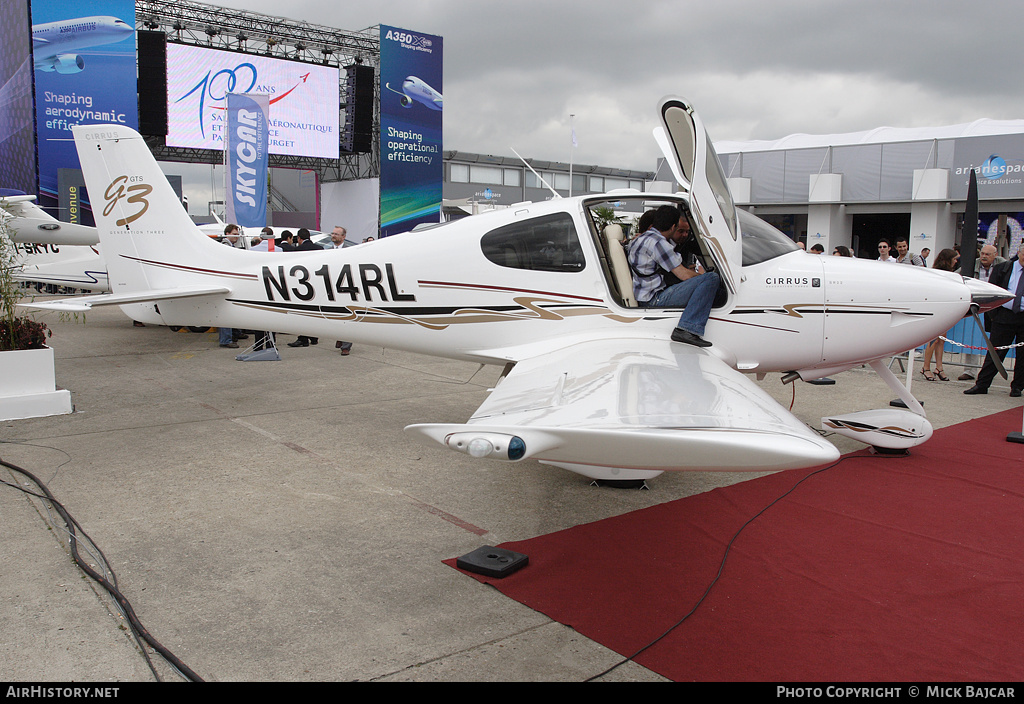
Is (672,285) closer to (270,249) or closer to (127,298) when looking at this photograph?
(127,298)

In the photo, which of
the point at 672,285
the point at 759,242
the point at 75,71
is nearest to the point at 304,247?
the point at 672,285

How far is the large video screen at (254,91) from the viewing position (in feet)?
82.0

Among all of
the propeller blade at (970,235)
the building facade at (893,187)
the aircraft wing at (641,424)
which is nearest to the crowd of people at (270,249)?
the aircraft wing at (641,424)

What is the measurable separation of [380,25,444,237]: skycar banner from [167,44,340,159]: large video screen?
7.52ft

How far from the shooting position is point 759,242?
4.84 meters

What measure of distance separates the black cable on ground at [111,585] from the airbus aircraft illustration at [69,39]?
902 inches

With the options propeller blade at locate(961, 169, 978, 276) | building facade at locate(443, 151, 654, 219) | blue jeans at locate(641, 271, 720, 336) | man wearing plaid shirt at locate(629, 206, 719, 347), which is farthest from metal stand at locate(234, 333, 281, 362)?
building facade at locate(443, 151, 654, 219)

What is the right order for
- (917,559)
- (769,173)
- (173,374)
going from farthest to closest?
(769,173), (173,374), (917,559)

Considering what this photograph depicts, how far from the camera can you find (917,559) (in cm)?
356

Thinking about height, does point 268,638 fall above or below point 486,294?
below

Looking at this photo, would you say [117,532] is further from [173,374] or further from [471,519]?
[173,374]

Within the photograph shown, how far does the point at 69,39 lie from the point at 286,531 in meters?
25.1

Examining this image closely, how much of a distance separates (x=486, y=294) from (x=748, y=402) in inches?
93.4

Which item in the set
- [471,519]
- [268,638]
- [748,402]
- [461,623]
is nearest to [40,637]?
[268,638]
